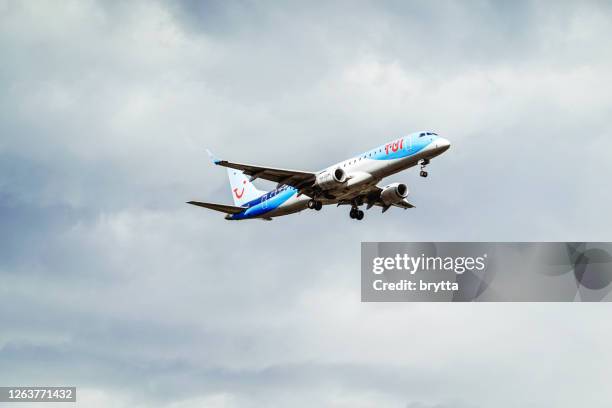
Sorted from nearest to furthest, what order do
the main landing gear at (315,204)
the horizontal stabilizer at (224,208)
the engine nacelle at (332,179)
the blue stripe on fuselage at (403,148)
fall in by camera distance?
the blue stripe on fuselage at (403,148) < the engine nacelle at (332,179) < the main landing gear at (315,204) < the horizontal stabilizer at (224,208)

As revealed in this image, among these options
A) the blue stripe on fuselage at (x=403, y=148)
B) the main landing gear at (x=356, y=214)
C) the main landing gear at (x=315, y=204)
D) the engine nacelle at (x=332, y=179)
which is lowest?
the main landing gear at (x=315, y=204)

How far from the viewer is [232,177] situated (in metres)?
91.8

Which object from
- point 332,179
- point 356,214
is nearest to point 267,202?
point 356,214

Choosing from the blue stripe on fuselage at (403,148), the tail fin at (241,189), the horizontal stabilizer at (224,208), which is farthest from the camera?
the tail fin at (241,189)

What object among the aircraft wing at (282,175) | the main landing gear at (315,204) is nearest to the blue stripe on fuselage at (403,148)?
the aircraft wing at (282,175)

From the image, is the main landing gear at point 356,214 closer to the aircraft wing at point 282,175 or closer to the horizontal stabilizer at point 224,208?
the aircraft wing at point 282,175

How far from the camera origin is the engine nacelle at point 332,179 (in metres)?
69.4

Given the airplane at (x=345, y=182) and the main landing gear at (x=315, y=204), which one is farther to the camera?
the main landing gear at (x=315, y=204)

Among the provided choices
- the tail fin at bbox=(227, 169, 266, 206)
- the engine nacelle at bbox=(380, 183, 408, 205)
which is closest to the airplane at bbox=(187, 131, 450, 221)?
the engine nacelle at bbox=(380, 183, 408, 205)

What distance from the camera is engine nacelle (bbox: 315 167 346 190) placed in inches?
2731

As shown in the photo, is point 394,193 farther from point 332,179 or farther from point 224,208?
point 224,208

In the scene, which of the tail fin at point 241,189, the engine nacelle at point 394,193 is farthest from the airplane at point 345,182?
the tail fin at point 241,189

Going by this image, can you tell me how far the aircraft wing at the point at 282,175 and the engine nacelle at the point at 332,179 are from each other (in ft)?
3.43

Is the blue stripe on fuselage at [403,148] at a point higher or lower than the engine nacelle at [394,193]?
higher
